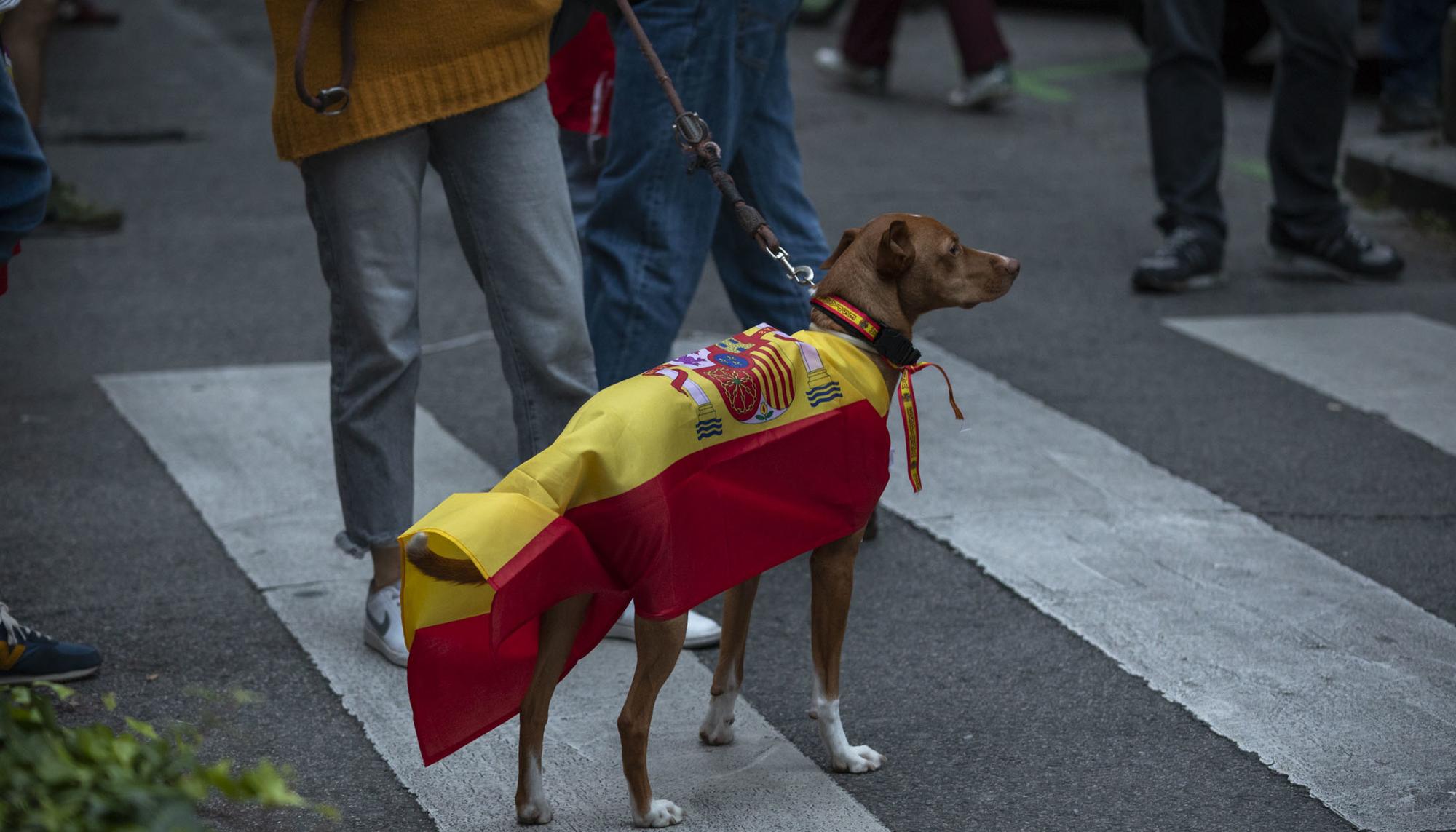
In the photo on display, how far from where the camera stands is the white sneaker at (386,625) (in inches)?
131

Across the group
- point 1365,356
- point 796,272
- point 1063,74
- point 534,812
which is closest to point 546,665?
point 534,812

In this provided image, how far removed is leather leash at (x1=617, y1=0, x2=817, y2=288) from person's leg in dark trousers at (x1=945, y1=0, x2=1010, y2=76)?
6.66 meters

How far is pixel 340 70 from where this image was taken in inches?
117

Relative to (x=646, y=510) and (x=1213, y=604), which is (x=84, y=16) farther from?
(x=646, y=510)

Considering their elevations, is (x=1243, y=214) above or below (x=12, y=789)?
below

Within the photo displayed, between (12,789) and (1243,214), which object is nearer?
(12,789)

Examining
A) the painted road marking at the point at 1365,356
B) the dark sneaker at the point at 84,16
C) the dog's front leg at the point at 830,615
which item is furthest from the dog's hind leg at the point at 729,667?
the dark sneaker at the point at 84,16

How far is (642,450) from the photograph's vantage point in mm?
2461

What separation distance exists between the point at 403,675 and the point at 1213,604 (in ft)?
6.02

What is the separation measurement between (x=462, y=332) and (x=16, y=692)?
3.86 metres

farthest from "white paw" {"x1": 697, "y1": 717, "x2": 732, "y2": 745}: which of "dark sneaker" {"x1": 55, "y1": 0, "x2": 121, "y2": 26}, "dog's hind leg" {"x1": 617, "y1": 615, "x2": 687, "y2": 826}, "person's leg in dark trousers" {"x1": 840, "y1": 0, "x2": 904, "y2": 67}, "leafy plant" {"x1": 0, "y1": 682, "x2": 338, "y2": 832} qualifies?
"dark sneaker" {"x1": 55, "y1": 0, "x2": 121, "y2": 26}

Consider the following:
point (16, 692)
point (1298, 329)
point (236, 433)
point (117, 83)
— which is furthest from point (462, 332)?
point (117, 83)

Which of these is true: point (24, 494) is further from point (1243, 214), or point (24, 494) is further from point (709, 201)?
point (1243, 214)

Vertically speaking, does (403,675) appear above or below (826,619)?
below
